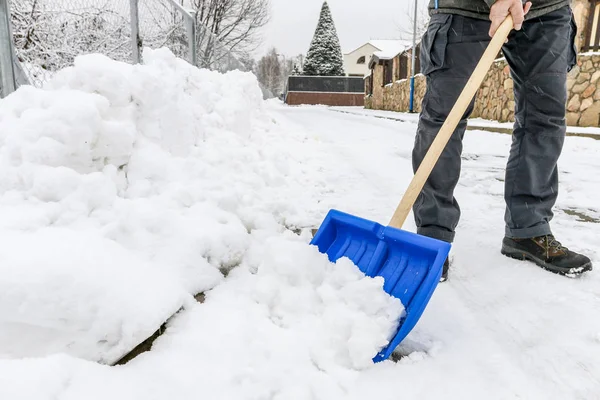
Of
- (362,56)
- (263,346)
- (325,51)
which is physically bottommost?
(263,346)

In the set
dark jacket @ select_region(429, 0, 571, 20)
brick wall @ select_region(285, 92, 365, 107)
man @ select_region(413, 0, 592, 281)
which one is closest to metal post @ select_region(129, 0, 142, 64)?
man @ select_region(413, 0, 592, 281)

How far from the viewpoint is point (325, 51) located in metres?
37.2

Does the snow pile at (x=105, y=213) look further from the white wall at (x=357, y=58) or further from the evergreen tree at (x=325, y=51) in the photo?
the white wall at (x=357, y=58)

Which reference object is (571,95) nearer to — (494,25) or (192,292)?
(494,25)

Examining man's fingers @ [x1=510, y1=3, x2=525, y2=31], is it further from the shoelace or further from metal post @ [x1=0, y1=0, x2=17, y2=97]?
metal post @ [x1=0, y1=0, x2=17, y2=97]

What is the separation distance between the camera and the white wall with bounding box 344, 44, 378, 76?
188 ft

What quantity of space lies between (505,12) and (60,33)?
3.11m

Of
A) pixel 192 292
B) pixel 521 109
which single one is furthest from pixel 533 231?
pixel 192 292

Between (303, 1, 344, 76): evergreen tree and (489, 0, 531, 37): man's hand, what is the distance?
1452 inches

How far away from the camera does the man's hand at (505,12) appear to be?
1458 mm

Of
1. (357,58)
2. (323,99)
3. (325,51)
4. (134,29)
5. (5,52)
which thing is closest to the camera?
(5,52)

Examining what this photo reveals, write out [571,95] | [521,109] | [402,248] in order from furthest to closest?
1. [571,95]
2. [521,109]
3. [402,248]

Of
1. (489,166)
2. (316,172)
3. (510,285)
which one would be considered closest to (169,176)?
(510,285)

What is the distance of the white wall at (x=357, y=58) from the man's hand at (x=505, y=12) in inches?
2311
